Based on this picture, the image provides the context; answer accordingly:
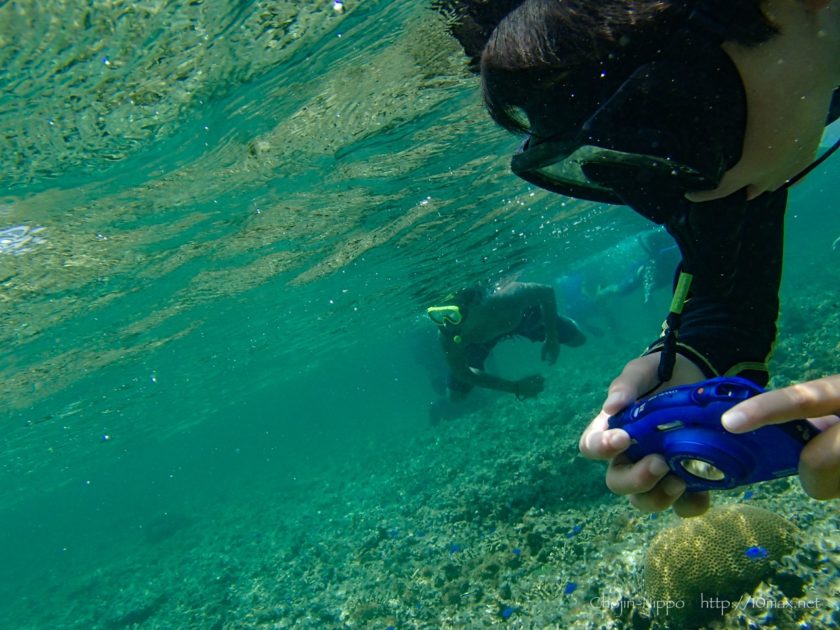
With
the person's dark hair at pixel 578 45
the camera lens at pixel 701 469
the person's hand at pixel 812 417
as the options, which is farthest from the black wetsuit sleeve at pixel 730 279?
the person's dark hair at pixel 578 45

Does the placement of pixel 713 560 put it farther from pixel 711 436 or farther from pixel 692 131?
pixel 692 131

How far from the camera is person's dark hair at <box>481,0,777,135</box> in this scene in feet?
4.61

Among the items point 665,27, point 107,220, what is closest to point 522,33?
point 665,27

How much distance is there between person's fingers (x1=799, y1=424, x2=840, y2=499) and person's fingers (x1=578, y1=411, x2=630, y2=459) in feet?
1.58

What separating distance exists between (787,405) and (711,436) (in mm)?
296

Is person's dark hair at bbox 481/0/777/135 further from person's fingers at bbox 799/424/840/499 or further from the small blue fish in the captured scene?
the small blue fish

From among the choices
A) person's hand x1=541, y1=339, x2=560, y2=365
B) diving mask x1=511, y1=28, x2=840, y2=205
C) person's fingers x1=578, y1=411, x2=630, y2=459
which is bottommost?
person's hand x1=541, y1=339, x2=560, y2=365

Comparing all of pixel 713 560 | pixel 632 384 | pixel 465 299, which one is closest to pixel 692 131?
pixel 632 384

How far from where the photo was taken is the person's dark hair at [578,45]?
4.61 ft

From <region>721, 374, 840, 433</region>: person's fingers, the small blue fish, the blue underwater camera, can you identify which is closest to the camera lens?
the blue underwater camera

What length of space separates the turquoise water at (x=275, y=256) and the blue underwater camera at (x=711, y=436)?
18.8 feet

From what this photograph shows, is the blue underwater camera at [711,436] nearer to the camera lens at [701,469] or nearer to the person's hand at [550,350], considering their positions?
the camera lens at [701,469]

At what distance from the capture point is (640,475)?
1.67 meters

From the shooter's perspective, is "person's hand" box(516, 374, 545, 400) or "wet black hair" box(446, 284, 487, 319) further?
"wet black hair" box(446, 284, 487, 319)
